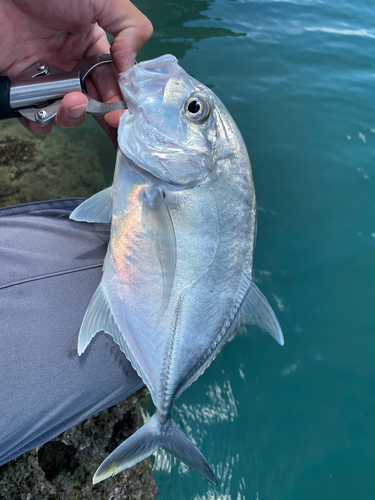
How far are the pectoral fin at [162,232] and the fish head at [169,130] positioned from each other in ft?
0.29

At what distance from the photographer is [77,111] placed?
1.42m

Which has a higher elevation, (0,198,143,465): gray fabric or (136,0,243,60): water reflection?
(136,0,243,60): water reflection

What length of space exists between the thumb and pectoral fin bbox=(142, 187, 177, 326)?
74 centimetres

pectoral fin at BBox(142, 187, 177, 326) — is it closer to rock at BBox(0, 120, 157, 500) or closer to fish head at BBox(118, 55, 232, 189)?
fish head at BBox(118, 55, 232, 189)

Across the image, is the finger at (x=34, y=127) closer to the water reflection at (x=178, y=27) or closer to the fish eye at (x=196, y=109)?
the fish eye at (x=196, y=109)

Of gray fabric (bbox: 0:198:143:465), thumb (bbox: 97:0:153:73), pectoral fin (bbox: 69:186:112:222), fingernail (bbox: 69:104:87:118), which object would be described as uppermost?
thumb (bbox: 97:0:153:73)

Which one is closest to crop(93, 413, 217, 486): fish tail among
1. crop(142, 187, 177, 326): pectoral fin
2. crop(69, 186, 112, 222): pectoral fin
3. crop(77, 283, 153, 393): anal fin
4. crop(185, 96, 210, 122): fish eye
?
crop(77, 283, 153, 393): anal fin

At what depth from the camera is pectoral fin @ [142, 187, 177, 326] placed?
1283 mm

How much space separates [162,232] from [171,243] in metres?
0.06

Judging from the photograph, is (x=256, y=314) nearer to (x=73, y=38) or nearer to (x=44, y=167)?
(x=73, y=38)

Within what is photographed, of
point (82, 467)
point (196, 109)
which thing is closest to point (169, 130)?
point (196, 109)

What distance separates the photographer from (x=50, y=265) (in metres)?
1.50

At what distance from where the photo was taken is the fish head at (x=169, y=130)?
1298mm

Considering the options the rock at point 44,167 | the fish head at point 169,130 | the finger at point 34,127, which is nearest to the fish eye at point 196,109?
the fish head at point 169,130
